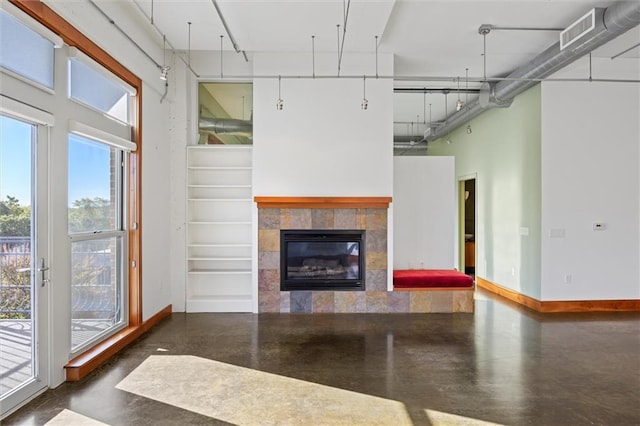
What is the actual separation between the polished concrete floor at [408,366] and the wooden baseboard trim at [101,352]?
0.33 feet

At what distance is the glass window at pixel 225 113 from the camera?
5.73 m

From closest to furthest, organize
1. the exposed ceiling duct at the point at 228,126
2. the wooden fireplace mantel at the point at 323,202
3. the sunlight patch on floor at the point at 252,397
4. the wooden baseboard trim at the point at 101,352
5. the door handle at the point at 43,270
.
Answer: the sunlight patch on floor at the point at 252,397
the door handle at the point at 43,270
the wooden baseboard trim at the point at 101,352
the wooden fireplace mantel at the point at 323,202
the exposed ceiling duct at the point at 228,126

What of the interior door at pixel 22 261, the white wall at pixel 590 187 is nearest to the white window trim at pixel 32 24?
the interior door at pixel 22 261

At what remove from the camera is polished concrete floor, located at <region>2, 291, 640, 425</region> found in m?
2.75

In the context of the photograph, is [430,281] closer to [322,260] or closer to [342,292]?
[342,292]

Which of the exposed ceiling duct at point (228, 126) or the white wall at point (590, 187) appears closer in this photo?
the white wall at point (590, 187)

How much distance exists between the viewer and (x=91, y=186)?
3.82 meters

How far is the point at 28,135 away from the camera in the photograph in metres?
2.90

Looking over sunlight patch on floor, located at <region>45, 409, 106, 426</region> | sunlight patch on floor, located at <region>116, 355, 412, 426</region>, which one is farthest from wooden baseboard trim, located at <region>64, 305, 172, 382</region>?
sunlight patch on floor, located at <region>45, 409, 106, 426</region>

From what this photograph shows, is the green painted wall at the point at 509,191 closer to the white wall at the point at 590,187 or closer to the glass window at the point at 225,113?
the white wall at the point at 590,187

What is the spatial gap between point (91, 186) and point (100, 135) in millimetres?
526

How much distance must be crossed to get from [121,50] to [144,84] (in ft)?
2.11

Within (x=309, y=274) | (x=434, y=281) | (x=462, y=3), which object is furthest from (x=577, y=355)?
(x=462, y=3)

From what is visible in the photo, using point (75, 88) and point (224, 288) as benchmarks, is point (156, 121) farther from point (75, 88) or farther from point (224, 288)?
point (224, 288)
